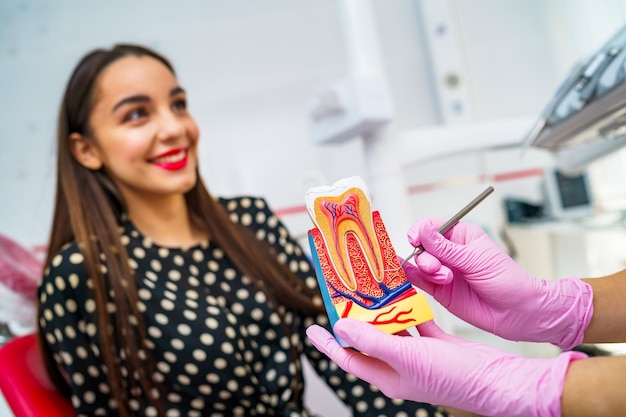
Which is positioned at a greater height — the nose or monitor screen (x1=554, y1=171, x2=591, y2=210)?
the nose

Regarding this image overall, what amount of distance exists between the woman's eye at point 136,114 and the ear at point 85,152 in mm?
135

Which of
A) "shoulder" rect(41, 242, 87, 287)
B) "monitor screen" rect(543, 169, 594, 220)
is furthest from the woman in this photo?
"monitor screen" rect(543, 169, 594, 220)

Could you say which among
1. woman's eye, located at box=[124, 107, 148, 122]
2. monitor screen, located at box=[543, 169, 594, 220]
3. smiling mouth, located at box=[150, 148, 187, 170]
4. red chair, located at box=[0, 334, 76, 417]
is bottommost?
monitor screen, located at box=[543, 169, 594, 220]

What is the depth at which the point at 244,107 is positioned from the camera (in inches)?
87.2

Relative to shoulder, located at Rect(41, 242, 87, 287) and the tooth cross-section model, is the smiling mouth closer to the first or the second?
shoulder, located at Rect(41, 242, 87, 287)

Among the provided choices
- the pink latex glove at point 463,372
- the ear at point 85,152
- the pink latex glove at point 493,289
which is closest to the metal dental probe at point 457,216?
the pink latex glove at point 493,289

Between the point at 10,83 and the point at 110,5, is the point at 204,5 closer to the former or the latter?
the point at 110,5

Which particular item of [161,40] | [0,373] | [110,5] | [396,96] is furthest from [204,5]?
[0,373]

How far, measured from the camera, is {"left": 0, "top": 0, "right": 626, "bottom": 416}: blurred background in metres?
1.70

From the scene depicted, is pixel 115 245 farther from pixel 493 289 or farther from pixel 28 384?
pixel 493 289

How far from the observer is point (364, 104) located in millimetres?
1617

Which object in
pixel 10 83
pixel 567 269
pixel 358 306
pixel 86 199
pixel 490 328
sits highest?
pixel 10 83

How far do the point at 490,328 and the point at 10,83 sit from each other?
1994 mm

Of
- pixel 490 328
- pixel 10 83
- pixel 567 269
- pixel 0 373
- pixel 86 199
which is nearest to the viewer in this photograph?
pixel 490 328
